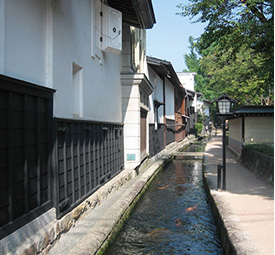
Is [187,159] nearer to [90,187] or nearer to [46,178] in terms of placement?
[90,187]

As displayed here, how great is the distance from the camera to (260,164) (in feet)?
36.0

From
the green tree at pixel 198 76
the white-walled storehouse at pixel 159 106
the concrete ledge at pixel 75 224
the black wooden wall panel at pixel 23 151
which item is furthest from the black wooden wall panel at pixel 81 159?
the green tree at pixel 198 76

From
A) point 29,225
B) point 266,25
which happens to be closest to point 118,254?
point 29,225

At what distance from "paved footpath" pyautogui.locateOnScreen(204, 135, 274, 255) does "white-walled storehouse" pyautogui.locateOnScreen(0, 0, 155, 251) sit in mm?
3076

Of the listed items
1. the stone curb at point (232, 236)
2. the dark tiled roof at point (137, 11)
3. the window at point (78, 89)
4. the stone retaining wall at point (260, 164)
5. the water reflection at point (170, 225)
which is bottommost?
the water reflection at point (170, 225)

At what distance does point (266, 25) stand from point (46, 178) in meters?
8.64

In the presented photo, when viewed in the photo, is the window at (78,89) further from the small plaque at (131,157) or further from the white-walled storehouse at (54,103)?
the small plaque at (131,157)

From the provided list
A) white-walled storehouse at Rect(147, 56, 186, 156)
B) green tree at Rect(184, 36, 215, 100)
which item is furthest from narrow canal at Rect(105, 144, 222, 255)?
green tree at Rect(184, 36, 215, 100)

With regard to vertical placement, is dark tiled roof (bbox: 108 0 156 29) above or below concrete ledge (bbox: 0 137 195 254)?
above

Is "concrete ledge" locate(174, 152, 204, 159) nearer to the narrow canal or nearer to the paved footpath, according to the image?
the narrow canal

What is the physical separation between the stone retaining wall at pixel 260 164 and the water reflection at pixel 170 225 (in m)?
2.18

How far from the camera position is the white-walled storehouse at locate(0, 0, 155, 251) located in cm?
381

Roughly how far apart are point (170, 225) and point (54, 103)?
163 inches

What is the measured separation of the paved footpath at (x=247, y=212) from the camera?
4504mm
